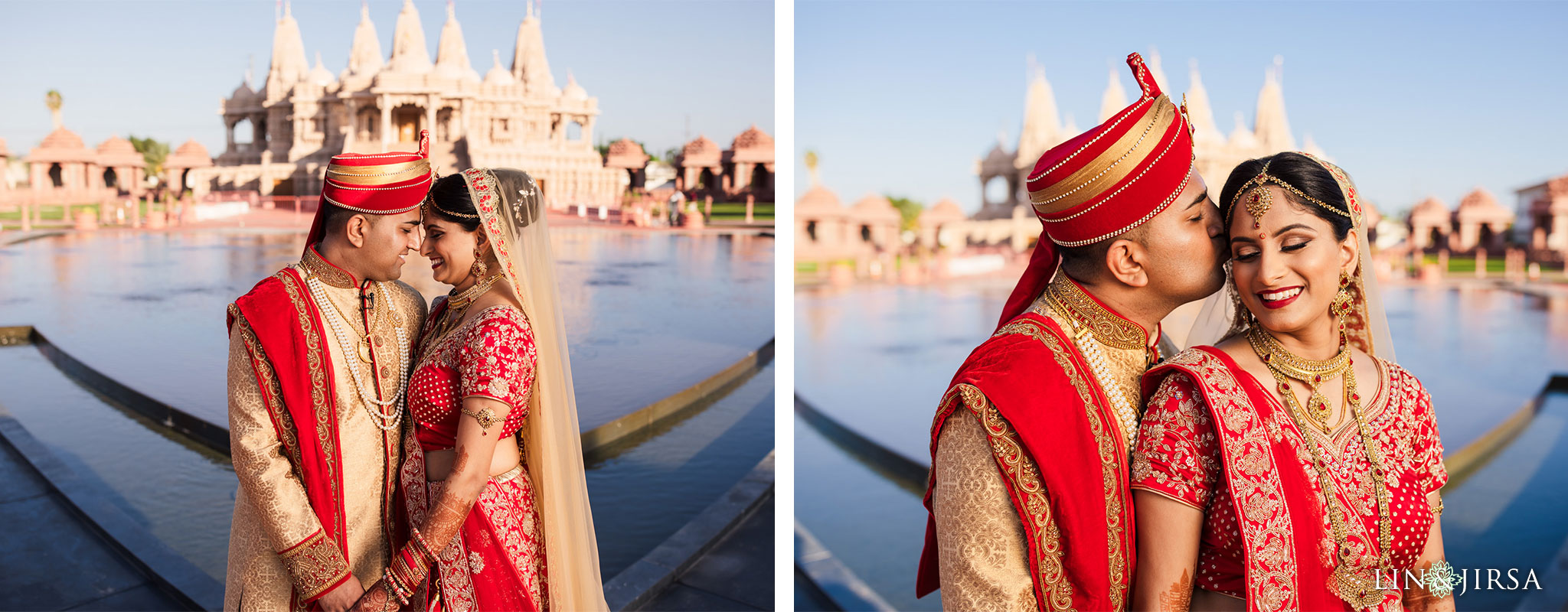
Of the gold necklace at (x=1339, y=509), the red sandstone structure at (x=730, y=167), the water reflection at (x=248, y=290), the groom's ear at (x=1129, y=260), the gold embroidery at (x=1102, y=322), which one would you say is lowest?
the water reflection at (x=248, y=290)

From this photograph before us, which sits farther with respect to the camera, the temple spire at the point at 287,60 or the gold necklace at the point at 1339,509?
the temple spire at the point at 287,60

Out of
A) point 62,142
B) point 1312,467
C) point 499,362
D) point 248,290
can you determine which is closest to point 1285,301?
point 1312,467

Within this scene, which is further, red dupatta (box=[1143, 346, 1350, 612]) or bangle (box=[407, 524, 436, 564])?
bangle (box=[407, 524, 436, 564])

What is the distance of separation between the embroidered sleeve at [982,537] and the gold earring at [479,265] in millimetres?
959

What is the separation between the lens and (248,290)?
793 cm

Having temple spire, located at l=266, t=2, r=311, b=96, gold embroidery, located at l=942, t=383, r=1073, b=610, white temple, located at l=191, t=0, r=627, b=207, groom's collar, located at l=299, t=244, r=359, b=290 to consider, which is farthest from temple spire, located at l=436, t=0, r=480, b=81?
gold embroidery, located at l=942, t=383, r=1073, b=610

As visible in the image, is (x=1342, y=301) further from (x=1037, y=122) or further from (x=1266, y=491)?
(x=1037, y=122)

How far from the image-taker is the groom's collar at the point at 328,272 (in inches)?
67.6

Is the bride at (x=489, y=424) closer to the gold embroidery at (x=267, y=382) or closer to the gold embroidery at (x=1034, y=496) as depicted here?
the gold embroidery at (x=267, y=382)

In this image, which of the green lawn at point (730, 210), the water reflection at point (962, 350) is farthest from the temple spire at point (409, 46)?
the water reflection at point (962, 350)

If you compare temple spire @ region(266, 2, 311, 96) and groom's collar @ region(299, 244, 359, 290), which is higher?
temple spire @ region(266, 2, 311, 96)

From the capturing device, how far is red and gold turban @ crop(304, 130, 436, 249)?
64.8 inches

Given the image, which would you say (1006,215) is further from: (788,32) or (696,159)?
(788,32)

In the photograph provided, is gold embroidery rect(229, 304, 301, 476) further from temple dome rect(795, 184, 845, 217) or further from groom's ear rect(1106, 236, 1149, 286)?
temple dome rect(795, 184, 845, 217)
